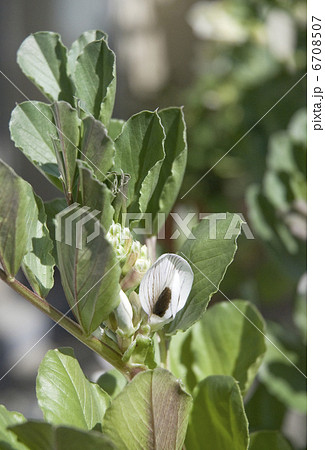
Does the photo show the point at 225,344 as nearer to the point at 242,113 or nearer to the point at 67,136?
the point at 67,136

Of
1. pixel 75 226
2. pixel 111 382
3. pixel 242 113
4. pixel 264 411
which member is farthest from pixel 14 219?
pixel 242 113

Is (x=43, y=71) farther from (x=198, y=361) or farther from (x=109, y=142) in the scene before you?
(x=198, y=361)

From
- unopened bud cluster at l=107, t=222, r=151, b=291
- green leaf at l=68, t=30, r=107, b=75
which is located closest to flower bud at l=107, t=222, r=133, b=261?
unopened bud cluster at l=107, t=222, r=151, b=291

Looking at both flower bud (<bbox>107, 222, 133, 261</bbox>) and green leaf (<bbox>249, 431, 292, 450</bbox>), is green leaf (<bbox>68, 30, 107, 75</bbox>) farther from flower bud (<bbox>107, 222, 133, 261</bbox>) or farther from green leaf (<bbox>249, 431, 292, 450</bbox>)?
green leaf (<bbox>249, 431, 292, 450</bbox>)

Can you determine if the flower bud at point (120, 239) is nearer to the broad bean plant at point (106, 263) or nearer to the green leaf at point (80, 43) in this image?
the broad bean plant at point (106, 263)

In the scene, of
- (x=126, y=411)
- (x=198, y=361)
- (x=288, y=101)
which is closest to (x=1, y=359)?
(x=288, y=101)

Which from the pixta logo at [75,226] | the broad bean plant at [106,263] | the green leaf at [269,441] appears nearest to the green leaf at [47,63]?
the broad bean plant at [106,263]
